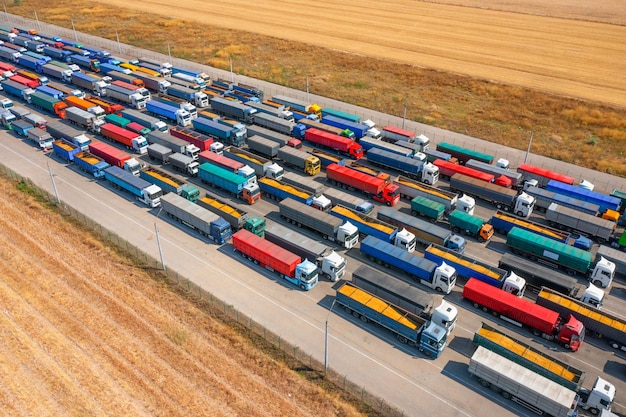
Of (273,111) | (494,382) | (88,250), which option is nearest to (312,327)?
(494,382)

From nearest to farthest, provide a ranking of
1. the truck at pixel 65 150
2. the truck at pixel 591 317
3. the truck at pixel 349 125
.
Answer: the truck at pixel 591 317, the truck at pixel 65 150, the truck at pixel 349 125

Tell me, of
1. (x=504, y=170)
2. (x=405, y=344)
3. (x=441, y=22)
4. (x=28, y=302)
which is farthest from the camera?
(x=441, y=22)

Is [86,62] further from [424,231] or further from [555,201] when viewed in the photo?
[555,201]

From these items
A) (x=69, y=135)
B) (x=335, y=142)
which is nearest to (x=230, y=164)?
(x=335, y=142)

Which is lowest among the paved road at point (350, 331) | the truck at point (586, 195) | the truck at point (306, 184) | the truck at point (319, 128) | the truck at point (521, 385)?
the paved road at point (350, 331)

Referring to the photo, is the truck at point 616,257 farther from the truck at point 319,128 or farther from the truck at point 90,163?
the truck at point 90,163

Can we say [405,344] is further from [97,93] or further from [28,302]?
[97,93]

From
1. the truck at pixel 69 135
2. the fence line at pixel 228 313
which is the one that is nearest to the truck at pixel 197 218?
the fence line at pixel 228 313
